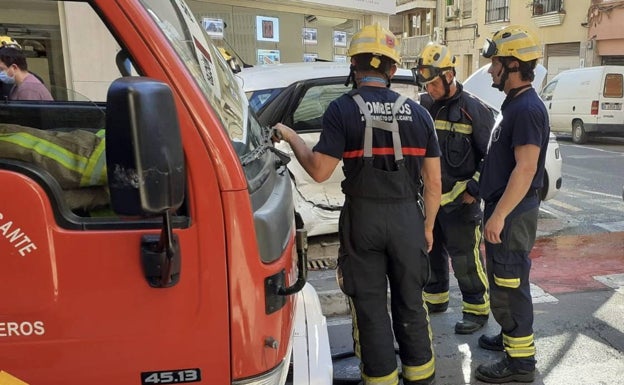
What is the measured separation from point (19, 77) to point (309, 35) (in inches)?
398

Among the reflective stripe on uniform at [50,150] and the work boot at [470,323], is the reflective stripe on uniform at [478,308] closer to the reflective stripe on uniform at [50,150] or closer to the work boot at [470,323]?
the work boot at [470,323]

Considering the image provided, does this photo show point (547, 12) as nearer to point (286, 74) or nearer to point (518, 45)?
point (286, 74)

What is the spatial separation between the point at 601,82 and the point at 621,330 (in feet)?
39.9

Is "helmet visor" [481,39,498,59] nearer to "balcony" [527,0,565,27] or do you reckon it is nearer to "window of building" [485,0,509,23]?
"balcony" [527,0,565,27]

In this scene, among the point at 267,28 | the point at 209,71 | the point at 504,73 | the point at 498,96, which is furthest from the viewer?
the point at 267,28

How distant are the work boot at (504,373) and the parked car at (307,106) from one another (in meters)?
2.08

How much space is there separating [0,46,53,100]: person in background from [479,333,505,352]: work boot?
9.68ft

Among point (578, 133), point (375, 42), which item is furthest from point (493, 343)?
point (578, 133)

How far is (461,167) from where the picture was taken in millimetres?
3645

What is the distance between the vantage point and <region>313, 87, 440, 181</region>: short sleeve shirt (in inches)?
97.7

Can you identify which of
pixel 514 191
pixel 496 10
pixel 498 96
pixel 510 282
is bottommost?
pixel 510 282

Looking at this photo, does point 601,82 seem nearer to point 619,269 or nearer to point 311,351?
point 619,269

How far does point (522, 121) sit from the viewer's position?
282 cm

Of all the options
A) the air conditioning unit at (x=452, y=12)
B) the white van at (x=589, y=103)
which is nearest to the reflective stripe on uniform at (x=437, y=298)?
the white van at (x=589, y=103)
